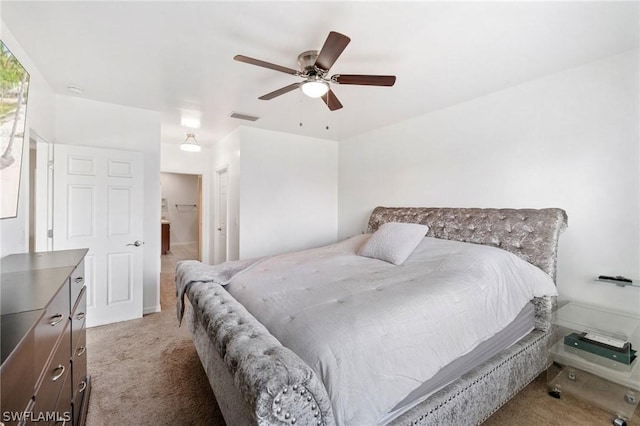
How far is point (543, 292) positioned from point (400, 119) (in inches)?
102

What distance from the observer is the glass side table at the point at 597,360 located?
1936 mm

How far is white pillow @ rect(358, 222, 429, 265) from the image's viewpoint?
2.61 m

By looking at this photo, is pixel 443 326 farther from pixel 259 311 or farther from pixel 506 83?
pixel 506 83

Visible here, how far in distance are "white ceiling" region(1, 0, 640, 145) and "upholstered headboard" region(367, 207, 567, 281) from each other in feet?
4.13

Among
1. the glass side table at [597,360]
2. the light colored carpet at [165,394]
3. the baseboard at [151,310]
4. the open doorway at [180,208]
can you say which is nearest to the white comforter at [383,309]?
the glass side table at [597,360]

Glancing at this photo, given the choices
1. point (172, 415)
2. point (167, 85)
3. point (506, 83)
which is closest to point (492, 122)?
point (506, 83)

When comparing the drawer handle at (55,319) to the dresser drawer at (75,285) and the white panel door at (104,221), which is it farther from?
the white panel door at (104,221)

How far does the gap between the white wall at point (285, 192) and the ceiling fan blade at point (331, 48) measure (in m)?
2.55

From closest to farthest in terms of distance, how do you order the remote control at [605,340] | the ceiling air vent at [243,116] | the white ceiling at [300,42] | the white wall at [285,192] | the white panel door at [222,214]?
the white ceiling at [300,42]
the remote control at [605,340]
the ceiling air vent at [243,116]
the white wall at [285,192]
the white panel door at [222,214]

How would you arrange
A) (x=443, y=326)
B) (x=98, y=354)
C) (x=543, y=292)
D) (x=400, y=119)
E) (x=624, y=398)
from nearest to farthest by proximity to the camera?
(x=443, y=326), (x=624, y=398), (x=543, y=292), (x=98, y=354), (x=400, y=119)

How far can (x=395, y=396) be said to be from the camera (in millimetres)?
1259

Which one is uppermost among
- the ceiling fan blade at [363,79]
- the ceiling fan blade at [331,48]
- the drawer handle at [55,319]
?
the ceiling fan blade at [331,48]

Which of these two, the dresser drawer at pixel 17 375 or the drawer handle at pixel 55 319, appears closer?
the dresser drawer at pixel 17 375

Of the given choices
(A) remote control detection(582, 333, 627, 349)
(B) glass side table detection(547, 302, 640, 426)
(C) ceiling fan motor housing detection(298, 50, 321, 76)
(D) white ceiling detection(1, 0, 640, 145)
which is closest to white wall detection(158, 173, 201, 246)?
(D) white ceiling detection(1, 0, 640, 145)
